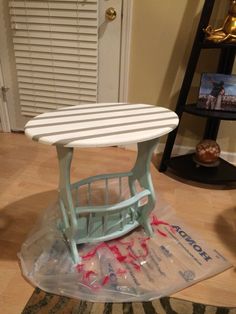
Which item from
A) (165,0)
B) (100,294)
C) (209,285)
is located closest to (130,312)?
(100,294)

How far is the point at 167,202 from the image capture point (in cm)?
164

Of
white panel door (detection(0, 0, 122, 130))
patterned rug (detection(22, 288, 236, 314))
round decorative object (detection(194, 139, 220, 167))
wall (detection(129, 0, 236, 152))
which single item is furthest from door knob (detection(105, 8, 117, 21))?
patterned rug (detection(22, 288, 236, 314))

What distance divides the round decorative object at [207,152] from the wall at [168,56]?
251 millimetres

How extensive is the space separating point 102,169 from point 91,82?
0.63m

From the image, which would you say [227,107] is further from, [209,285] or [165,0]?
[209,285]

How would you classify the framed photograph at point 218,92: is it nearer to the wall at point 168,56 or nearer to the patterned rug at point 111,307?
the wall at point 168,56

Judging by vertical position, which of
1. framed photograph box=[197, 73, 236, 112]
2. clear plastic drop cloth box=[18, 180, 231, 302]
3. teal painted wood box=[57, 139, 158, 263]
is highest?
framed photograph box=[197, 73, 236, 112]

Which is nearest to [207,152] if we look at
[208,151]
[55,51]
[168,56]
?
[208,151]

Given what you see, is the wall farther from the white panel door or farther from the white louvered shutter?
the white louvered shutter

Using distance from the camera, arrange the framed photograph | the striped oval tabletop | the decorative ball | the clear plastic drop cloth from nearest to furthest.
Answer: the striped oval tabletop
the clear plastic drop cloth
the framed photograph
the decorative ball

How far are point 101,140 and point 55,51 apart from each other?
4.28 ft

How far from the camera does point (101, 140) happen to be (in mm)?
947

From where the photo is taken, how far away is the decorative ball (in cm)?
177

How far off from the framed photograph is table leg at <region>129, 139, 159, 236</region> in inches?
26.9
